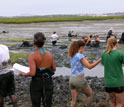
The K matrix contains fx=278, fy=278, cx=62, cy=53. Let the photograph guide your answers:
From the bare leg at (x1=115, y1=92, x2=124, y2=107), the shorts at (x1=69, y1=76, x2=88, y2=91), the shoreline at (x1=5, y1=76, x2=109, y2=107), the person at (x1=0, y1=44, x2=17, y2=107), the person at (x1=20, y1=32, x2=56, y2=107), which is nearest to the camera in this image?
the person at (x1=20, y1=32, x2=56, y2=107)

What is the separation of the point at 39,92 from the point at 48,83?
0.25 metres

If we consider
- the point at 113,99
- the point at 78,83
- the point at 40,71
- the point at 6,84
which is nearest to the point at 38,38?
the point at 40,71

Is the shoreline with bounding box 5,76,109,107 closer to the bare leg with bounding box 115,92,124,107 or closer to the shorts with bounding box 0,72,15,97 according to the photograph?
the shorts with bounding box 0,72,15,97

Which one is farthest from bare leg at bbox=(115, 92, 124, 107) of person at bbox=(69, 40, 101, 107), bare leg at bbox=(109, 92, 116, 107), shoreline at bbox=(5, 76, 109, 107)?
shoreline at bbox=(5, 76, 109, 107)

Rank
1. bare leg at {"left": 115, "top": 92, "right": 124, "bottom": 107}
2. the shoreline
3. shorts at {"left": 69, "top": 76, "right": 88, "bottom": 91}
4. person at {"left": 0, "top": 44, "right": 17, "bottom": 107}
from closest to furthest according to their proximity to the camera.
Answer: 1. bare leg at {"left": 115, "top": 92, "right": 124, "bottom": 107}
2. shorts at {"left": 69, "top": 76, "right": 88, "bottom": 91}
3. person at {"left": 0, "top": 44, "right": 17, "bottom": 107}
4. the shoreline

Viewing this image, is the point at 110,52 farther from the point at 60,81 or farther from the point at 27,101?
the point at 60,81

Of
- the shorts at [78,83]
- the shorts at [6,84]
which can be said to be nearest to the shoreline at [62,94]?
the shorts at [6,84]

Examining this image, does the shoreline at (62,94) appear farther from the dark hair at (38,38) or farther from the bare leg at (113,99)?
the dark hair at (38,38)

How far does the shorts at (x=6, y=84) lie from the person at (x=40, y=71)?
3.24 feet

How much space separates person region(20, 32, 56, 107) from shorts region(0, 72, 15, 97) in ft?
3.24

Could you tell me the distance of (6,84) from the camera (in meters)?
6.28

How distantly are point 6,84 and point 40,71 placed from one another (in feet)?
4.22

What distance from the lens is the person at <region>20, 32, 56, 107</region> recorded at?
5295 millimetres

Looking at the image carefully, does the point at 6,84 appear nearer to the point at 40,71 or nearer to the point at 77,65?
the point at 40,71
